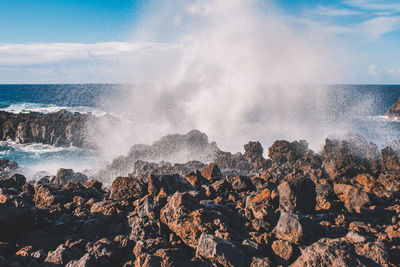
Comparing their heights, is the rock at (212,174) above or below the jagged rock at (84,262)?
above

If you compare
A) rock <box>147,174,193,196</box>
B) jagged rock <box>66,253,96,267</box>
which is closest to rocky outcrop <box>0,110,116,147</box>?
rock <box>147,174,193,196</box>

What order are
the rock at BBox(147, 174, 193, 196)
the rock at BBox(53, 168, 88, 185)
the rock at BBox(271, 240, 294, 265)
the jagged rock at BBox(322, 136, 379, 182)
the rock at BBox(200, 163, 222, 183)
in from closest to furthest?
the rock at BBox(271, 240, 294, 265), the rock at BBox(147, 174, 193, 196), the rock at BBox(200, 163, 222, 183), the jagged rock at BBox(322, 136, 379, 182), the rock at BBox(53, 168, 88, 185)

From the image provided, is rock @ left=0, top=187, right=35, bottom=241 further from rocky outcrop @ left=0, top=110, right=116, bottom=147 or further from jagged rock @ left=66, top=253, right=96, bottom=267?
rocky outcrop @ left=0, top=110, right=116, bottom=147

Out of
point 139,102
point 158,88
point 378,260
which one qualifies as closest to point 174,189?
point 378,260

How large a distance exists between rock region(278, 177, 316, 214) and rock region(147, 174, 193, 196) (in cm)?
180

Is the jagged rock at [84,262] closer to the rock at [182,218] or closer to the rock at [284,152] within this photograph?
the rock at [182,218]

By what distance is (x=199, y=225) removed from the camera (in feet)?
12.9

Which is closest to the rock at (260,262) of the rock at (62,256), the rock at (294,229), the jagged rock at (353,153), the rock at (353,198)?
the rock at (294,229)

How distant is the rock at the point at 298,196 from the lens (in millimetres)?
4609

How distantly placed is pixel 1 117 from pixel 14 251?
2960 cm

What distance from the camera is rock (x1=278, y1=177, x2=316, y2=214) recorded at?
4.61m

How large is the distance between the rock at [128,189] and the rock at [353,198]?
3638 mm

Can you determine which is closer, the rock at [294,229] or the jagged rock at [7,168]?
the rock at [294,229]

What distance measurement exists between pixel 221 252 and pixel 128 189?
274 cm
